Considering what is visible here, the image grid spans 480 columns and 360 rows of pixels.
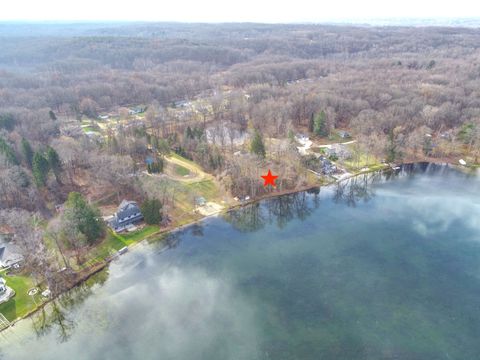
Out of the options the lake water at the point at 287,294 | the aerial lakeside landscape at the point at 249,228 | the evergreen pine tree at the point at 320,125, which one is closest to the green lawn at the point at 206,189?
the aerial lakeside landscape at the point at 249,228

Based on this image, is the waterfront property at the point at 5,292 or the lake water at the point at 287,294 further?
the waterfront property at the point at 5,292

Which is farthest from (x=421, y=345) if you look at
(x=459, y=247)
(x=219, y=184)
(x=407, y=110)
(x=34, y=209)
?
(x=407, y=110)

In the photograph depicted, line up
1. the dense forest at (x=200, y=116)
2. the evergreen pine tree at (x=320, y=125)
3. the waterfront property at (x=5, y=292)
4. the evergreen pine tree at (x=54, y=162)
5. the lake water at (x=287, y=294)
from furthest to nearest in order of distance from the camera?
the evergreen pine tree at (x=320, y=125), the dense forest at (x=200, y=116), the evergreen pine tree at (x=54, y=162), the waterfront property at (x=5, y=292), the lake water at (x=287, y=294)

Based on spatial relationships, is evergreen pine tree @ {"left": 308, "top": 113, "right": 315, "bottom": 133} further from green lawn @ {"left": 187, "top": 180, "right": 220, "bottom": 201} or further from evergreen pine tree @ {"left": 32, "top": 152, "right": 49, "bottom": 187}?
evergreen pine tree @ {"left": 32, "top": 152, "right": 49, "bottom": 187}

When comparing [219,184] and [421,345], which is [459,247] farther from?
[219,184]

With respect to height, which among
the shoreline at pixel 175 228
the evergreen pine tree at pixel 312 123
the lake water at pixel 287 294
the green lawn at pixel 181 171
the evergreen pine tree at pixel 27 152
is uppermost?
the evergreen pine tree at pixel 27 152

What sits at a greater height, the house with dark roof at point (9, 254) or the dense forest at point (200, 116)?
the dense forest at point (200, 116)

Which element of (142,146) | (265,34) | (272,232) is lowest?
(272,232)

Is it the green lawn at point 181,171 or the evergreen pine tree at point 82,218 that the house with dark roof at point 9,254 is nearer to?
the evergreen pine tree at point 82,218
